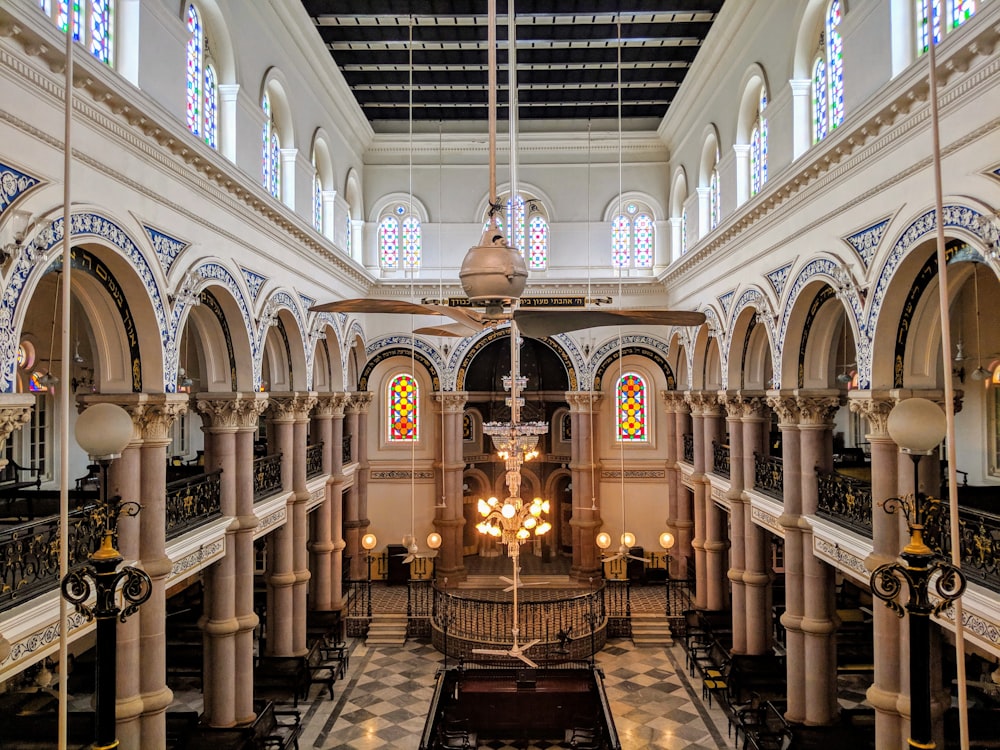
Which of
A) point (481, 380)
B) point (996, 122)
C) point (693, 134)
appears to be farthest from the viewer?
point (481, 380)

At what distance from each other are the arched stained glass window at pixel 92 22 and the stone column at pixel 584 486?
15.3 metres

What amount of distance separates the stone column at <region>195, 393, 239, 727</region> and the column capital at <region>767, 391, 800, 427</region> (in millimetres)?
8881

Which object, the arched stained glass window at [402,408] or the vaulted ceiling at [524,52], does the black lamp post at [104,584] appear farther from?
the arched stained glass window at [402,408]

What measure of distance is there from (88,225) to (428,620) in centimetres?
1349

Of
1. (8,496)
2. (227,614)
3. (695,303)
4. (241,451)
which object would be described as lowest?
(227,614)

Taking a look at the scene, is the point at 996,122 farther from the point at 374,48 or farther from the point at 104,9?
the point at 374,48

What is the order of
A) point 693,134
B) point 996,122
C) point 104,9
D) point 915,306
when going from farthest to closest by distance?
point 693,134 → point 915,306 → point 104,9 → point 996,122

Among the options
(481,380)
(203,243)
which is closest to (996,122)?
(203,243)

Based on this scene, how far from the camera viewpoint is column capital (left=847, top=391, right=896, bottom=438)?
30.5ft

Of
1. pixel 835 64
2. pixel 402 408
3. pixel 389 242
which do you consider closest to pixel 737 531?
pixel 835 64

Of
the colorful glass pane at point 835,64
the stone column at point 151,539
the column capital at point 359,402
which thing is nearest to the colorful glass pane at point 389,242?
the column capital at point 359,402

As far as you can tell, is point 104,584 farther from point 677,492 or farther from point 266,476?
point 677,492

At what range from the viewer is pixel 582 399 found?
70.2ft

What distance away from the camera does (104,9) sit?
8258 mm
